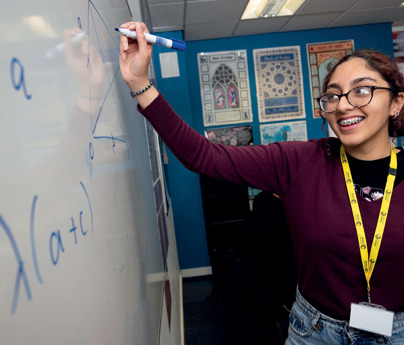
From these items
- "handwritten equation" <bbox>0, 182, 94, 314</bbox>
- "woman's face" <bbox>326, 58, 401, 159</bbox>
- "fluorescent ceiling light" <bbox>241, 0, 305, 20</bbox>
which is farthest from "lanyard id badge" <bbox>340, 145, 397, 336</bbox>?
"fluorescent ceiling light" <bbox>241, 0, 305, 20</bbox>

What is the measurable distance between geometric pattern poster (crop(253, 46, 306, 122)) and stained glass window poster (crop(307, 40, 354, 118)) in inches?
5.7

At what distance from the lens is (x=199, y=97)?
10.9ft

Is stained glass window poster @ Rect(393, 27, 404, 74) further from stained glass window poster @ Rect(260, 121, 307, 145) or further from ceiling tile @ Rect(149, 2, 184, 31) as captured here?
ceiling tile @ Rect(149, 2, 184, 31)

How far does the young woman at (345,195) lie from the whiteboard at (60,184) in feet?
1.01

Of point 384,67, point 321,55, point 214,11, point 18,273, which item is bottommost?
point 18,273

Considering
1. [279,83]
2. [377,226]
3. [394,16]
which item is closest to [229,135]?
[279,83]

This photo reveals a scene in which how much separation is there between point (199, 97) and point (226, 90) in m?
0.33

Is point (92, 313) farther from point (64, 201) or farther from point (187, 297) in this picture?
point (187, 297)

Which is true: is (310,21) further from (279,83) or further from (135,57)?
(135,57)

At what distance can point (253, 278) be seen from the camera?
5.29ft

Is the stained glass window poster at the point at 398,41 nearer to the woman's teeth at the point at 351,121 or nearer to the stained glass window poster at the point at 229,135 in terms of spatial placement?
the stained glass window poster at the point at 229,135

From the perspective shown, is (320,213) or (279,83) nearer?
(320,213)

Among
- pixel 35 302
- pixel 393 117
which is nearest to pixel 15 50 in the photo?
pixel 35 302

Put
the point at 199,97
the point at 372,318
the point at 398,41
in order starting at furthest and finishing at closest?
the point at 398,41 < the point at 199,97 < the point at 372,318
